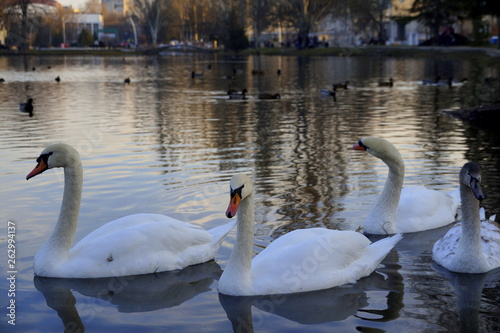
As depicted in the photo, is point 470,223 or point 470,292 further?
point 470,223

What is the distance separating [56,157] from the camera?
6652 mm

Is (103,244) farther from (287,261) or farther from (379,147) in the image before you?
(379,147)

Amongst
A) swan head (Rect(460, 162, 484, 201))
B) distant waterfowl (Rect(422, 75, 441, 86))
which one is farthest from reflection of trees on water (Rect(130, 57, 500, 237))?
swan head (Rect(460, 162, 484, 201))

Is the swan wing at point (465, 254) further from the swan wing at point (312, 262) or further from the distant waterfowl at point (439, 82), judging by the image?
the distant waterfowl at point (439, 82)

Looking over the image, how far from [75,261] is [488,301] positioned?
355 centimetres

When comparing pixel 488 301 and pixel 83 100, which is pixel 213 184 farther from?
pixel 83 100

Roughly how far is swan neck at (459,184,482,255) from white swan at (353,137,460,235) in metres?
1.37

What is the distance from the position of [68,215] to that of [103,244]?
425mm

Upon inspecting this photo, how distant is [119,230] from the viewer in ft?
21.9

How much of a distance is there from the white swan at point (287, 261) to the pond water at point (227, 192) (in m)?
0.11

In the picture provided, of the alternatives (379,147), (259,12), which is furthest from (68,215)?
(259,12)

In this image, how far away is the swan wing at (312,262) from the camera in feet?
19.8

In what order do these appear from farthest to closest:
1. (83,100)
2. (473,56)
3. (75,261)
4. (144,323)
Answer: (473,56) → (83,100) → (75,261) → (144,323)

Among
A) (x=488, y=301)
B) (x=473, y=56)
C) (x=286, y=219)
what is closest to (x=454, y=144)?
(x=286, y=219)
